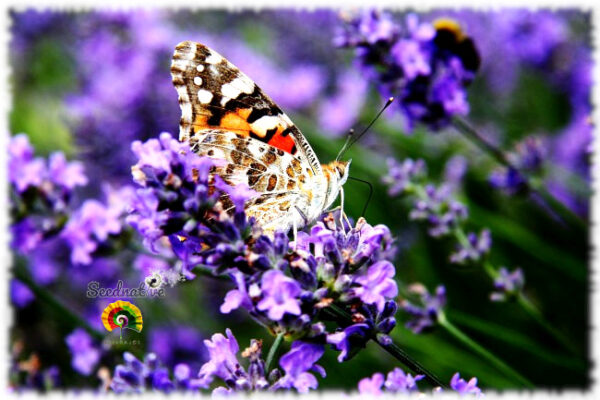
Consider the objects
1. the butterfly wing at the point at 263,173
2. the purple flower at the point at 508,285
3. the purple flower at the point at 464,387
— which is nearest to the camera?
the purple flower at the point at 464,387

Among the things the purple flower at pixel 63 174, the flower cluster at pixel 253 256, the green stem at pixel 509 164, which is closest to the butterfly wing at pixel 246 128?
the flower cluster at pixel 253 256

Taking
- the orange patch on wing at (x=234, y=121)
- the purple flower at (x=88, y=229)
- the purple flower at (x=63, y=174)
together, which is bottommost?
the purple flower at (x=88, y=229)

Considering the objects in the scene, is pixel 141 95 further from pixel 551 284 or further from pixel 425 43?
pixel 551 284

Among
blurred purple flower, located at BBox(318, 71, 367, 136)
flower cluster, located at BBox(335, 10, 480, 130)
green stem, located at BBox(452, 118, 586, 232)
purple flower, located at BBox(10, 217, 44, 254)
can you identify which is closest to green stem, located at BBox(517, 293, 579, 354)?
green stem, located at BBox(452, 118, 586, 232)

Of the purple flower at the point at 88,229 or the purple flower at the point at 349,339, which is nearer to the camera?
the purple flower at the point at 349,339

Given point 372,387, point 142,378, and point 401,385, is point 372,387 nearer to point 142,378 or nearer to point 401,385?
point 401,385

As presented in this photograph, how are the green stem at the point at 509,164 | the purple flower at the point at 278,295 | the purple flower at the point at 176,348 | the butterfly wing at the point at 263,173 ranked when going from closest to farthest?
the purple flower at the point at 278,295 → the butterfly wing at the point at 263,173 → the green stem at the point at 509,164 → the purple flower at the point at 176,348

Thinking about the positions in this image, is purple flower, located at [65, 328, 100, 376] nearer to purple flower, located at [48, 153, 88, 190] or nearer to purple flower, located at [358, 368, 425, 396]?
purple flower, located at [48, 153, 88, 190]

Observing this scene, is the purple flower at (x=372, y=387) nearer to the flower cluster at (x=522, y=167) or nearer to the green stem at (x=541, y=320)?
the green stem at (x=541, y=320)

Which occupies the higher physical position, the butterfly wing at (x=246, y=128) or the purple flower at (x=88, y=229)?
the butterfly wing at (x=246, y=128)
